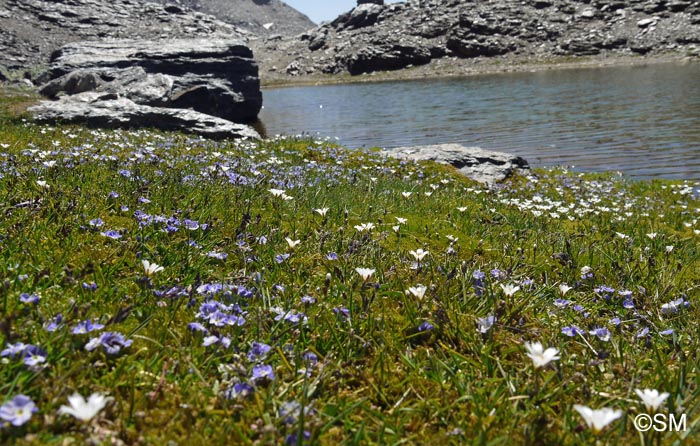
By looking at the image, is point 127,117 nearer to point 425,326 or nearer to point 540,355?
point 425,326

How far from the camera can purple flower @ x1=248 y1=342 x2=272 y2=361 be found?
9.53 ft

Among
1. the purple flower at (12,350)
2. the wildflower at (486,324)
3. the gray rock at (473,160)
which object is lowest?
the gray rock at (473,160)

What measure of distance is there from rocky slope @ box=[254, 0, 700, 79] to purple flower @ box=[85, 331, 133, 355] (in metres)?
118

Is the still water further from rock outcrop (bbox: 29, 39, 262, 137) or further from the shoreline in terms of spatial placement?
the shoreline

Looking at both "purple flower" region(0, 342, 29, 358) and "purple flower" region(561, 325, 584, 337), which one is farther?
"purple flower" region(561, 325, 584, 337)

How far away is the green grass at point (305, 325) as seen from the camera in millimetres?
2582

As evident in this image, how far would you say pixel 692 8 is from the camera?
109 m

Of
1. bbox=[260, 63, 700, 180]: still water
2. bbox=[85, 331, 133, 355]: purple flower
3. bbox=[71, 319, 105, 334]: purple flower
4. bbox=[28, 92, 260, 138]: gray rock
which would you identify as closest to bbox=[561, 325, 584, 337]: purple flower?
bbox=[85, 331, 133, 355]: purple flower

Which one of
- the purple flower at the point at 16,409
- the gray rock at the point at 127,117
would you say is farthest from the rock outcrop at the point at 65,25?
the purple flower at the point at 16,409

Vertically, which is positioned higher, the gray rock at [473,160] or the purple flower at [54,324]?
the purple flower at [54,324]

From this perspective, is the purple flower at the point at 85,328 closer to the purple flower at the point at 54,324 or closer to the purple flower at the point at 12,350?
the purple flower at the point at 54,324

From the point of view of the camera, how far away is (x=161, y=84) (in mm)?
29109

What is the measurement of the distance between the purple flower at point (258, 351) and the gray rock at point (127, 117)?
17240 mm

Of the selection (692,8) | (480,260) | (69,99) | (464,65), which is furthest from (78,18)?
(692,8)
